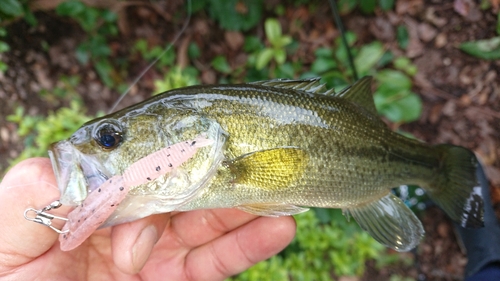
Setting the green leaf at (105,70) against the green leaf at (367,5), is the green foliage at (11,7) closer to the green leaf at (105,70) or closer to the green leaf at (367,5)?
the green leaf at (105,70)

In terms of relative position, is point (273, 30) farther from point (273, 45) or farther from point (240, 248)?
point (240, 248)

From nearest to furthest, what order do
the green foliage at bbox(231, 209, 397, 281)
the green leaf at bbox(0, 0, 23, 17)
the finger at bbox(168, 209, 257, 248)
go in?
the finger at bbox(168, 209, 257, 248)
the green leaf at bbox(0, 0, 23, 17)
the green foliage at bbox(231, 209, 397, 281)

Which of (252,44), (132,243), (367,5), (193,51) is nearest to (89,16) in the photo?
(193,51)

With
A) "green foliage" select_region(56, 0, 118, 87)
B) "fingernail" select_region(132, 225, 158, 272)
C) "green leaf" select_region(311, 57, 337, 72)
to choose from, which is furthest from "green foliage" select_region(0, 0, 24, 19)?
"green leaf" select_region(311, 57, 337, 72)

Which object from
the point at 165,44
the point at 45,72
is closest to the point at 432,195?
the point at 165,44

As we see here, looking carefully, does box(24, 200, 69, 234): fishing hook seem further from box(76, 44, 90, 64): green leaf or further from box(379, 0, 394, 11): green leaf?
box(379, 0, 394, 11): green leaf

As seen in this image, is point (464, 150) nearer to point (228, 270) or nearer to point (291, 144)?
point (291, 144)
